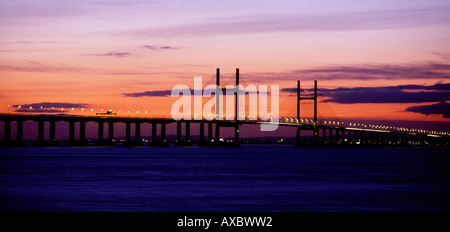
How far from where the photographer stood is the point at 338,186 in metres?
28.0

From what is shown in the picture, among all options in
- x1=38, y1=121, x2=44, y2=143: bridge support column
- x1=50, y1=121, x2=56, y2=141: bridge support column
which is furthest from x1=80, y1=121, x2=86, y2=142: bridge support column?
x1=38, y1=121, x2=44, y2=143: bridge support column

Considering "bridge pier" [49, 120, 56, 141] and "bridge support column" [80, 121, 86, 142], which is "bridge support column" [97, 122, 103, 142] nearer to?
"bridge support column" [80, 121, 86, 142]

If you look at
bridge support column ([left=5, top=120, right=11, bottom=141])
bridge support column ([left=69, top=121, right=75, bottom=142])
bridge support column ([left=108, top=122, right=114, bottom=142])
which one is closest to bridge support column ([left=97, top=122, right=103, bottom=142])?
bridge support column ([left=108, top=122, right=114, bottom=142])

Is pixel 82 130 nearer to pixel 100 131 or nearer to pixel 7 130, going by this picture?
pixel 100 131

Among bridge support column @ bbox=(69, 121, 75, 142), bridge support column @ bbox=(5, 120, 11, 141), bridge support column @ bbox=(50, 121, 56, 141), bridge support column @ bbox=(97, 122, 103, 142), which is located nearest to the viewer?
bridge support column @ bbox=(5, 120, 11, 141)

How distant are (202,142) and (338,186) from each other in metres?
102

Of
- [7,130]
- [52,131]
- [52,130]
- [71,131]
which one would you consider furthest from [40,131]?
[7,130]

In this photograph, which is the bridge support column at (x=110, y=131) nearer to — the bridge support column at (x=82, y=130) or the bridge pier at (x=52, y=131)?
the bridge support column at (x=82, y=130)

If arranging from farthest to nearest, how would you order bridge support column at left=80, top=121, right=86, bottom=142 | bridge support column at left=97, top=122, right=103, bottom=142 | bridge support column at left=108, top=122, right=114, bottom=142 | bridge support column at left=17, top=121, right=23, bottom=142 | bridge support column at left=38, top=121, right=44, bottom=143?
1. bridge support column at left=108, top=122, right=114, bottom=142
2. bridge support column at left=97, top=122, right=103, bottom=142
3. bridge support column at left=80, top=121, right=86, bottom=142
4. bridge support column at left=38, top=121, right=44, bottom=143
5. bridge support column at left=17, top=121, right=23, bottom=142

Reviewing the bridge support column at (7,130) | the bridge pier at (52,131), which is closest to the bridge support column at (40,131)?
the bridge pier at (52,131)

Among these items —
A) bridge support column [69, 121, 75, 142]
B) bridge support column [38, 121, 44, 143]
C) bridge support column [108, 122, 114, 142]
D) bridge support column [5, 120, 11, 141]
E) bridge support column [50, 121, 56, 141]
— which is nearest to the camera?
bridge support column [5, 120, 11, 141]

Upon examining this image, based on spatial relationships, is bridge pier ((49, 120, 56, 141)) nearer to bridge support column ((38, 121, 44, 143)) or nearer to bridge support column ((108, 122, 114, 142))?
bridge support column ((38, 121, 44, 143))

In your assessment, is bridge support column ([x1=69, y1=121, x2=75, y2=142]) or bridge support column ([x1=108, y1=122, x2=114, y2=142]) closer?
bridge support column ([x1=69, y1=121, x2=75, y2=142])
